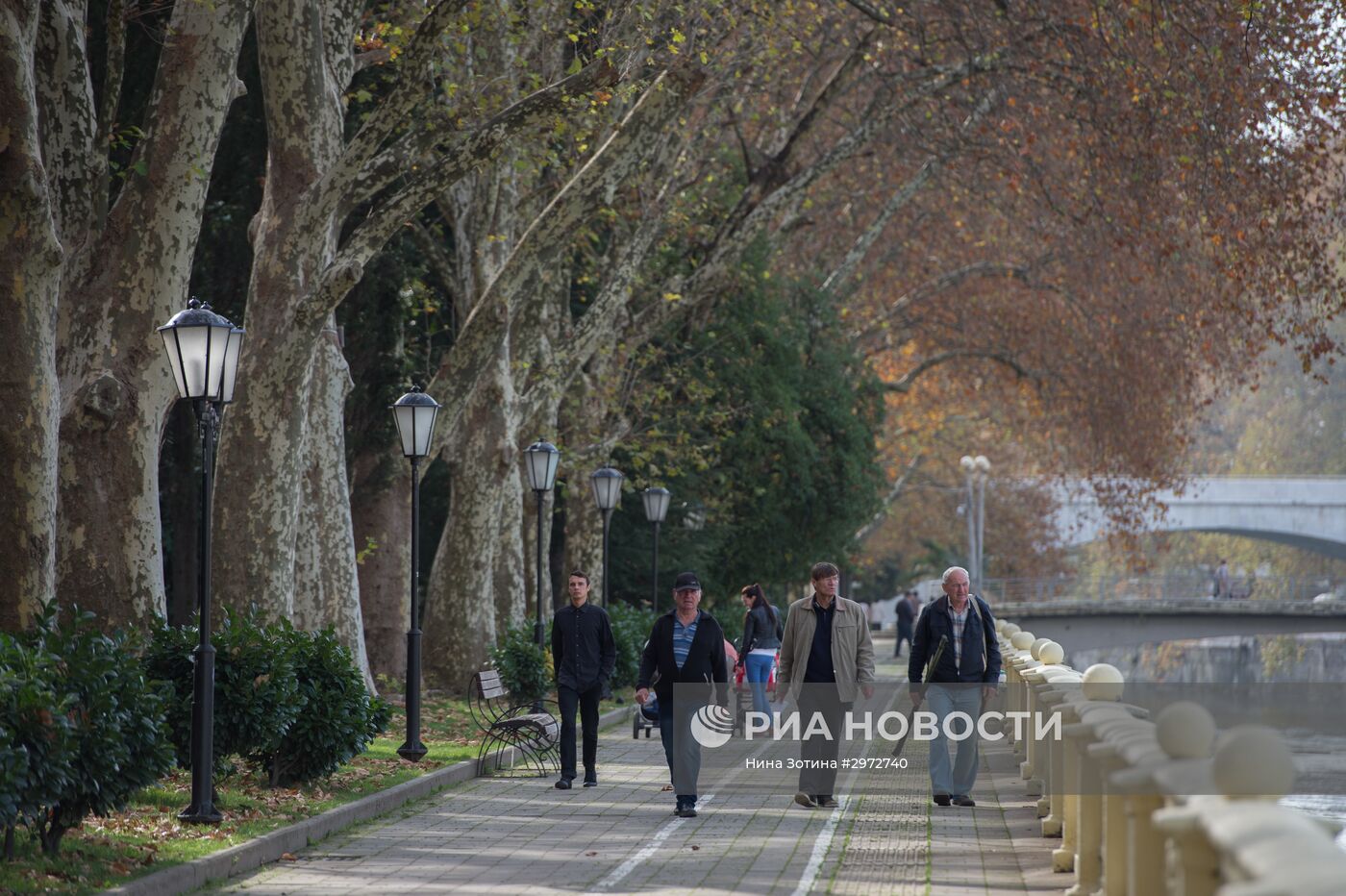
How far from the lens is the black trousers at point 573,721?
14602 mm

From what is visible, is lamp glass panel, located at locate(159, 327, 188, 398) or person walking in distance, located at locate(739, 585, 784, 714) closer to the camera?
lamp glass panel, located at locate(159, 327, 188, 398)

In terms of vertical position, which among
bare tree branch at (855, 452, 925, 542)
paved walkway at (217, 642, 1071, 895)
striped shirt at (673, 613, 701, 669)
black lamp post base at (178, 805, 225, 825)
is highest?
bare tree branch at (855, 452, 925, 542)

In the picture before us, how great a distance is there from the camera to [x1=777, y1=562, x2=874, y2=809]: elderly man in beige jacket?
13.4m

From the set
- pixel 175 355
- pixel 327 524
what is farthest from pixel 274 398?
pixel 175 355

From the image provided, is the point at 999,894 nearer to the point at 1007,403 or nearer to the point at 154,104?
the point at 154,104

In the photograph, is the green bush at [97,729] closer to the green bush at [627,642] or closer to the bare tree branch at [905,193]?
the green bush at [627,642]

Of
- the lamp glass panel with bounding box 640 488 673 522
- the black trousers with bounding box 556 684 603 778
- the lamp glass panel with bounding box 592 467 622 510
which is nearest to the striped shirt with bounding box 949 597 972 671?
the black trousers with bounding box 556 684 603 778

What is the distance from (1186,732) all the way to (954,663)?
6553mm

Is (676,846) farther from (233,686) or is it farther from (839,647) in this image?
(233,686)

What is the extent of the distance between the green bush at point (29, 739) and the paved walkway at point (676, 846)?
137 cm

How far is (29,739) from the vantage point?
9.10m

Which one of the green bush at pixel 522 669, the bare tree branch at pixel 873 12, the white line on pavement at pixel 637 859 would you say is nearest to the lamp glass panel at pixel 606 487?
the green bush at pixel 522 669

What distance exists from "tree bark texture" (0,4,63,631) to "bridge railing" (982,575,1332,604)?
66477 mm

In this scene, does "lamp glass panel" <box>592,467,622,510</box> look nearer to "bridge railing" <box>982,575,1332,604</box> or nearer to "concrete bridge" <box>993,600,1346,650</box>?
"concrete bridge" <box>993,600,1346,650</box>
